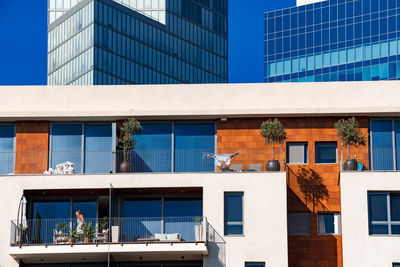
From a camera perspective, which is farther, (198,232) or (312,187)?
(312,187)

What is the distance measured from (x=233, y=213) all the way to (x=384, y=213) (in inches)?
208

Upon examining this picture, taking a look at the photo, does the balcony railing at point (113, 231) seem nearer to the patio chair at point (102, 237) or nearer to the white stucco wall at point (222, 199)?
the patio chair at point (102, 237)

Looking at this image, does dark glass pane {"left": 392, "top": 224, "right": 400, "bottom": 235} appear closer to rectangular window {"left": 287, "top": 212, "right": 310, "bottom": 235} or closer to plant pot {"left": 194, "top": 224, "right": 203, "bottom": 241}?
rectangular window {"left": 287, "top": 212, "right": 310, "bottom": 235}

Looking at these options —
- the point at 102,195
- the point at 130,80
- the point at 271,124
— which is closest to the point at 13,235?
the point at 102,195

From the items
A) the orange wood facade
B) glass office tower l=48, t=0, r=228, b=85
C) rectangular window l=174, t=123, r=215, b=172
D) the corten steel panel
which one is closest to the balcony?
rectangular window l=174, t=123, r=215, b=172

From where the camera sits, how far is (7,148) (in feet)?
132

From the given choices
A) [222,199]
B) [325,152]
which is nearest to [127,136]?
[222,199]

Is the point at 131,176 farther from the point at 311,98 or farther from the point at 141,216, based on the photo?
the point at 311,98

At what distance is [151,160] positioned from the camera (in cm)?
3934

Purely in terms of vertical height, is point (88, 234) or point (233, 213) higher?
point (233, 213)

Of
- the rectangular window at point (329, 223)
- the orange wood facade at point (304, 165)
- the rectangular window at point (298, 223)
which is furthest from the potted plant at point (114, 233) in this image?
the rectangular window at point (329, 223)

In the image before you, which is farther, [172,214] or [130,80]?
[130,80]

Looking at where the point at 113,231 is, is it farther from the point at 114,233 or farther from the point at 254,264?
the point at 254,264

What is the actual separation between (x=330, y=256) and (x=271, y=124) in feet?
17.2
